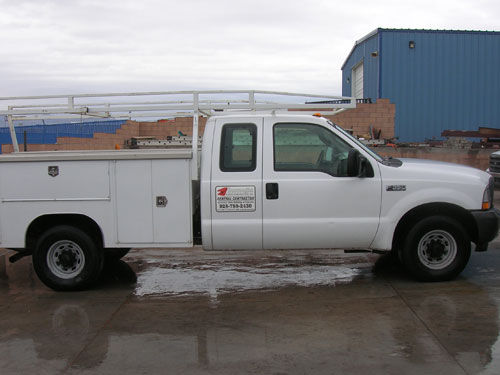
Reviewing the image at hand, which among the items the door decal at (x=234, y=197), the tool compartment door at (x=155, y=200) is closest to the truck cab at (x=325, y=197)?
the door decal at (x=234, y=197)

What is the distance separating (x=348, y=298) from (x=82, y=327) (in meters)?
2.82

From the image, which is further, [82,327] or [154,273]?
[154,273]

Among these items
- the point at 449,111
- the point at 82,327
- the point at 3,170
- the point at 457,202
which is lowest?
the point at 82,327

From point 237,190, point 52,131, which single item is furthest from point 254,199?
point 52,131

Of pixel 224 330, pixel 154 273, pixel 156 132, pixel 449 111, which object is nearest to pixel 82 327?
pixel 224 330

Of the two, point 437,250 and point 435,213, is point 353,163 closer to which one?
point 435,213

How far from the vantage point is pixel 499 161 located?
13.4 m

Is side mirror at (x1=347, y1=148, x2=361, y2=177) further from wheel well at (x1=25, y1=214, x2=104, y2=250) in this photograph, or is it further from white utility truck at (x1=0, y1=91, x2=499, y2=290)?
wheel well at (x1=25, y1=214, x2=104, y2=250)

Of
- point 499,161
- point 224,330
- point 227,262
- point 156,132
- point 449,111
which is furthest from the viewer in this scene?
point 449,111

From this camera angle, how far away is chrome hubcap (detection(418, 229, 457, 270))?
6.48 meters

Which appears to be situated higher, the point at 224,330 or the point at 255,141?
the point at 255,141

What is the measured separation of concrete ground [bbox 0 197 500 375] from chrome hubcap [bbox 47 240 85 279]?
0.87 feet

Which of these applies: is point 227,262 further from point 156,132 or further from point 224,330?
point 156,132

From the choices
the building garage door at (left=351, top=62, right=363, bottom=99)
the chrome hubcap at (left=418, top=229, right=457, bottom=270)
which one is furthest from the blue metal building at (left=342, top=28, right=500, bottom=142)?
A: the chrome hubcap at (left=418, top=229, right=457, bottom=270)
